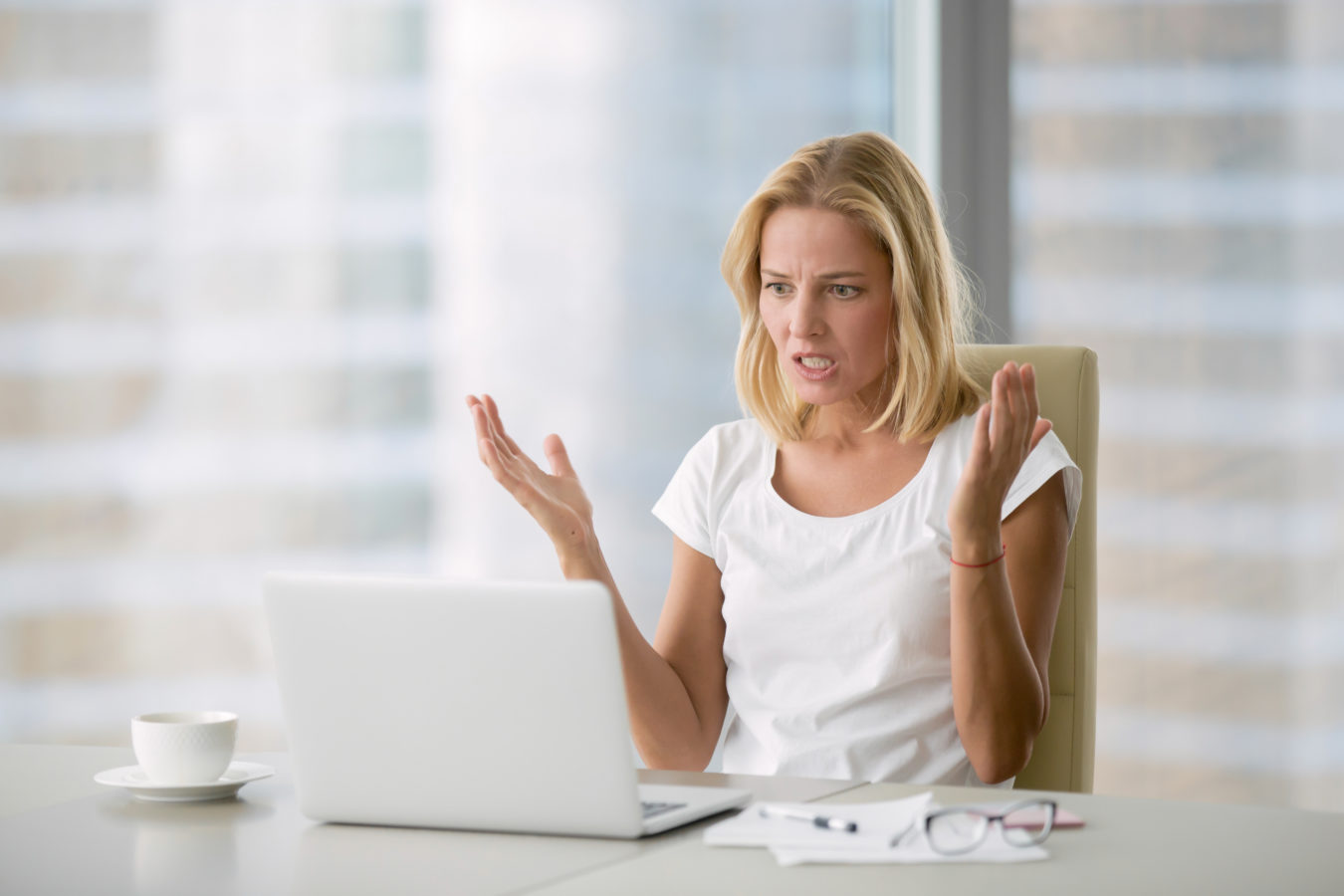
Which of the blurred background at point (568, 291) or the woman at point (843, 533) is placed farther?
the blurred background at point (568, 291)

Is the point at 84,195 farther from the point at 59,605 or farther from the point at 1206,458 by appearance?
the point at 1206,458

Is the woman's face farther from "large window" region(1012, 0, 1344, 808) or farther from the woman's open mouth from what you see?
"large window" region(1012, 0, 1344, 808)

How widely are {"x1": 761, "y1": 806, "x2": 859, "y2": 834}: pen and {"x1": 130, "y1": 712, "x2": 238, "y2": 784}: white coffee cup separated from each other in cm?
44

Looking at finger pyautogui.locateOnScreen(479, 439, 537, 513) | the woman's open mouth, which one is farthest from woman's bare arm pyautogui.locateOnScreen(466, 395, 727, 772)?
the woman's open mouth

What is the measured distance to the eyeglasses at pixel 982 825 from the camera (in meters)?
0.93

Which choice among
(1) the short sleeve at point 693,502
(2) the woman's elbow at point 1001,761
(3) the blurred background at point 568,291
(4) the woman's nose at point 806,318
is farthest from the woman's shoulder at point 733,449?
(3) the blurred background at point 568,291

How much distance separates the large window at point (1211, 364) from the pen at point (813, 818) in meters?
1.96

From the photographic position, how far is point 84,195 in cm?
244

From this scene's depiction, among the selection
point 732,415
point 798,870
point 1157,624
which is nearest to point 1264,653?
point 1157,624

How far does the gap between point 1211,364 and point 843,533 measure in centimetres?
149

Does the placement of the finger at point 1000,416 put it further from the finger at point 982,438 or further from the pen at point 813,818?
the pen at point 813,818

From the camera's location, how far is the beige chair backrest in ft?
5.41

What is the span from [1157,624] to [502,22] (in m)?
1.76

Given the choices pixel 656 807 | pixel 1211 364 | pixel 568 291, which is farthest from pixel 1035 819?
pixel 1211 364
